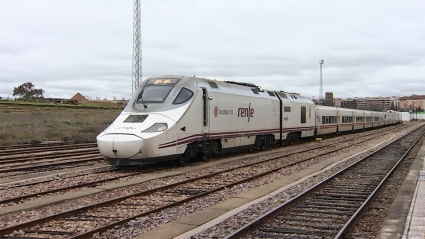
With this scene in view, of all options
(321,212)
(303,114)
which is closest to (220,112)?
(321,212)

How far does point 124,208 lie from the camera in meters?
8.19

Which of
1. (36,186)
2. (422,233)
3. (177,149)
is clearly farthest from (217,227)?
(177,149)

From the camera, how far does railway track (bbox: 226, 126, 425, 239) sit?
657cm

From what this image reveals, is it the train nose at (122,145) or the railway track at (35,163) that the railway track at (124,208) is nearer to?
the train nose at (122,145)

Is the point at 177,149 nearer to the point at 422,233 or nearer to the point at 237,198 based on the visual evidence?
the point at 237,198

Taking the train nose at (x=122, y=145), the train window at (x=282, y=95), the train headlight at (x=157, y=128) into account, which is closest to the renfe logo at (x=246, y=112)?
the train window at (x=282, y=95)

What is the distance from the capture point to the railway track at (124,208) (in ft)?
21.3

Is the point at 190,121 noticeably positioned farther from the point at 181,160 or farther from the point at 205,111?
the point at 181,160

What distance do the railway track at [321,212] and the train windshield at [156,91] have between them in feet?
20.5

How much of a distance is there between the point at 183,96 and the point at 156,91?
1006 millimetres

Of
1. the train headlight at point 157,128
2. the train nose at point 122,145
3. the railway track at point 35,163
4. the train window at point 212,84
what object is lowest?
the railway track at point 35,163

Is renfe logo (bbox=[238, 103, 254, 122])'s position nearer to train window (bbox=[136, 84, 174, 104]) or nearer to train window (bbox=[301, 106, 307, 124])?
train window (bbox=[136, 84, 174, 104])

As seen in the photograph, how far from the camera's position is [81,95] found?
126 metres

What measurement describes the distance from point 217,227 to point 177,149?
689 cm
